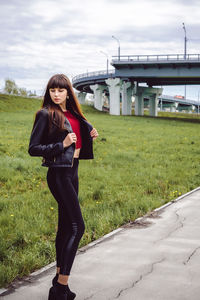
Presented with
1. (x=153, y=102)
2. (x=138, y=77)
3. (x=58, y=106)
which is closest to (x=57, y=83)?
(x=58, y=106)

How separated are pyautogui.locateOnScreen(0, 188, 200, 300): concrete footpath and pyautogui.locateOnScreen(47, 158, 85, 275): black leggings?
454mm

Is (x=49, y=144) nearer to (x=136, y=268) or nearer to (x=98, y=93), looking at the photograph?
(x=136, y=268)

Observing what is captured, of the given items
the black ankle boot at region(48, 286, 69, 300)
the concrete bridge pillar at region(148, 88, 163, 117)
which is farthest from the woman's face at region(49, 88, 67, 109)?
the concrete bridge pillar at region(148, 88, 163, 117)

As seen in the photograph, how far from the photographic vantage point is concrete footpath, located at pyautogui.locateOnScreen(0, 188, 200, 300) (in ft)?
11.4

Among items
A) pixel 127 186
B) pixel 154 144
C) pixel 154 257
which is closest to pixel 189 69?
pixel 154 144

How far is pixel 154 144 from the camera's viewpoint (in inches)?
669

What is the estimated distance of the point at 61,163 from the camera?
3.21 meters

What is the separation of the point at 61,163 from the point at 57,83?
2.47 ft

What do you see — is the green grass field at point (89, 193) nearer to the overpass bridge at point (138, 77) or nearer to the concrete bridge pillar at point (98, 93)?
the overpass bridge at point (138, 77)

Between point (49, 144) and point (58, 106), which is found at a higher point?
point (58, 106)

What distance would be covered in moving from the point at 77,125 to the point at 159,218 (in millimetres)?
3189

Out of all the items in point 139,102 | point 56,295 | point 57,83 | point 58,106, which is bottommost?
point 56,295

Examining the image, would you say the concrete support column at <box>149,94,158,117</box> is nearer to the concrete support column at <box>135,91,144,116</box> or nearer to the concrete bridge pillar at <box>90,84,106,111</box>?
the concrete support column at <box>135,91,144,116</box>

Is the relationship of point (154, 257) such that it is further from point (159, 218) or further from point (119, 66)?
point (119, 66)
